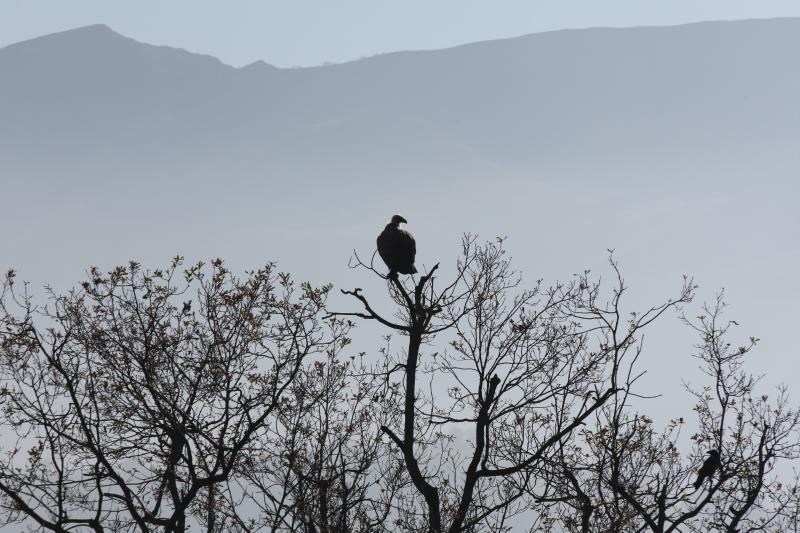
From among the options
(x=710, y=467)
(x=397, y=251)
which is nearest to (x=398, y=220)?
(x=397, y=251)

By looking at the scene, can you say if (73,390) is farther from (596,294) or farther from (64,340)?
(596,294)

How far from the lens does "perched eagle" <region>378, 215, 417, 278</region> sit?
14633 mm

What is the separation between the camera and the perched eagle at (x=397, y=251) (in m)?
14.6

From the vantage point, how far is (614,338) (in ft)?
57.8

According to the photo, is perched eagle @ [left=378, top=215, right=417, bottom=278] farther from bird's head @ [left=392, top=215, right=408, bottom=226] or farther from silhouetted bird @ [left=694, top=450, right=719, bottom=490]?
silhouetted bird @ [left=694, top=450, right=719, bottom=490]

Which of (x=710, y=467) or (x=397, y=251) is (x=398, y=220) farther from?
(x=710, y=467)

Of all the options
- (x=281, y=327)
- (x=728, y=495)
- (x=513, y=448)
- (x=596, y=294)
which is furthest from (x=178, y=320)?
(x=728, y=495)

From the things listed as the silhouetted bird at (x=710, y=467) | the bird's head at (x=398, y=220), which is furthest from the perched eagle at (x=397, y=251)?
the silhouetted bird at (x=710, y=467)

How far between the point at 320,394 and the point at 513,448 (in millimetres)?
4227

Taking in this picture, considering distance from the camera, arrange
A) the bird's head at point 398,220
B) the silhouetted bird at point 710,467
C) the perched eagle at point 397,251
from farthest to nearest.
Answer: the silhouetted bird at point 710,467 < the bird's head at point 398,220 < the perched eagle at point 397,251

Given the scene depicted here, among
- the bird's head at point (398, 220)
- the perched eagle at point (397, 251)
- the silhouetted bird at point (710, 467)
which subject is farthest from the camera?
the silhouetted bird at point (710, 467)

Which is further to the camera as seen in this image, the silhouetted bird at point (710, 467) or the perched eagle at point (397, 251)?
the silhouetted bird at point (710, 467)

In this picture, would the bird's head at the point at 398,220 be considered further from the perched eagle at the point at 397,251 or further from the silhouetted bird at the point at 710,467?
the silhouetted bird at the point at 710,467

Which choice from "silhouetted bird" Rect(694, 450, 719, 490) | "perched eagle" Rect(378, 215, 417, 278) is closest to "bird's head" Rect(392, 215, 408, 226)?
"perched eagle" Rect(378, 215, 417, 278)
